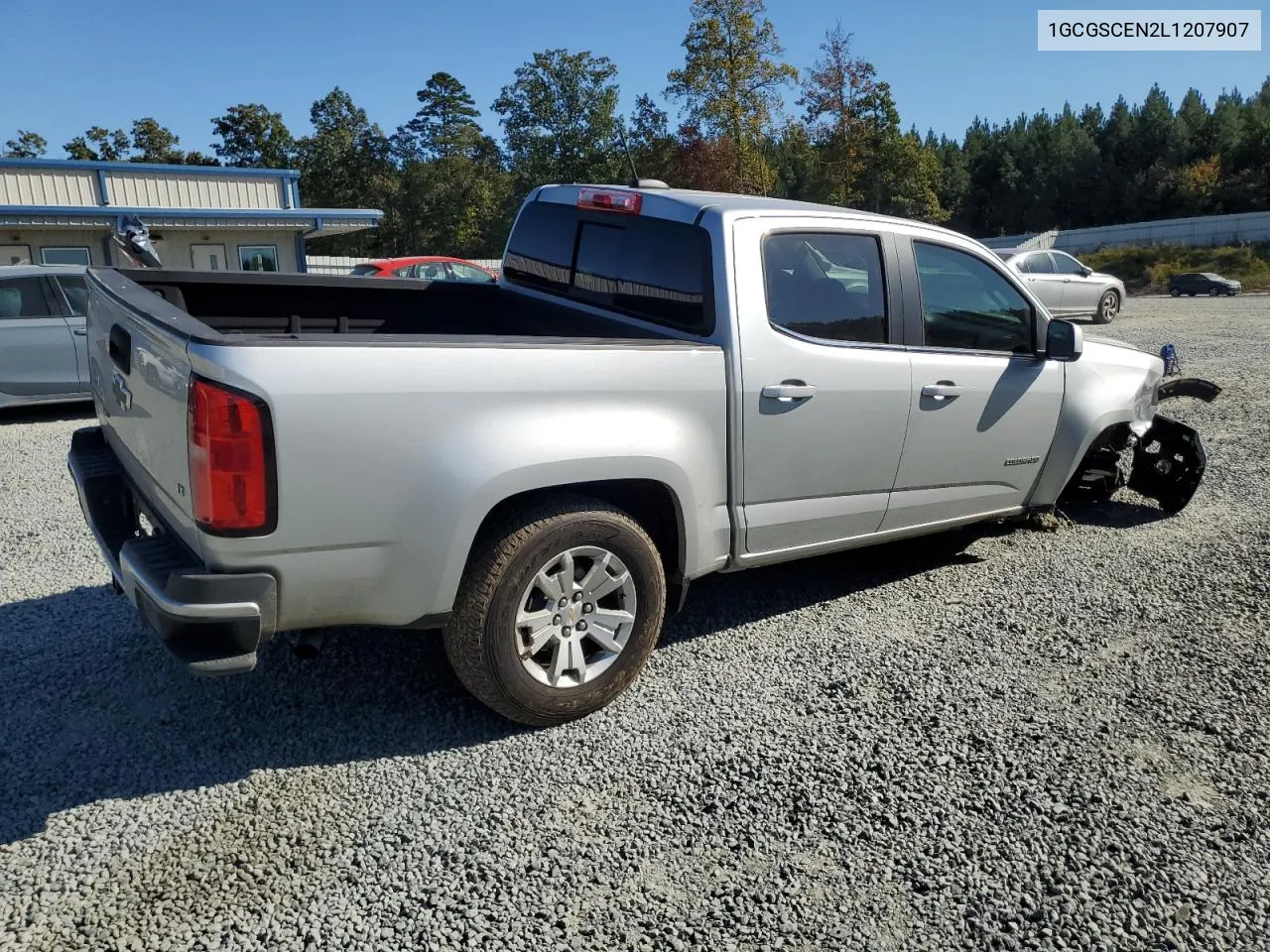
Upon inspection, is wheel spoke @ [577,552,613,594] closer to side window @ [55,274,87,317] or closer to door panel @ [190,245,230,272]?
side window @ [55,274,87,317]

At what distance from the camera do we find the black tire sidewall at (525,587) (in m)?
3.12

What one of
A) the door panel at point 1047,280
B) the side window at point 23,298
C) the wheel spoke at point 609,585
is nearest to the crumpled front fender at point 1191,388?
the wheel spoke at point 609,585

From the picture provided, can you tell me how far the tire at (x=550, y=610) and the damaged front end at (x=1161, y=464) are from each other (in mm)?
3513

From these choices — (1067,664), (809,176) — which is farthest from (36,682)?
(809,176)

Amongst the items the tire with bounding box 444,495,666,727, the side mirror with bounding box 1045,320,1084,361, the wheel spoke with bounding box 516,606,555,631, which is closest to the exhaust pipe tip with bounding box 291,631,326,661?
the tire with bounding box 444,495,666,727

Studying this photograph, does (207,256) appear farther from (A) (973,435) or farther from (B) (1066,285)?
(A) (973,435)

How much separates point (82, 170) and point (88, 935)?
25.0 meters

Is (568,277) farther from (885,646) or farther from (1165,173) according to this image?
(1165,173)

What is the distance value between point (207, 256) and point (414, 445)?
969 inches

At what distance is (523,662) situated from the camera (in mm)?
3229

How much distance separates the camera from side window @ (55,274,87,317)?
9.34 meters

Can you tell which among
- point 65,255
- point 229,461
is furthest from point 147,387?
point 65,255

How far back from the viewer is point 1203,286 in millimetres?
30766

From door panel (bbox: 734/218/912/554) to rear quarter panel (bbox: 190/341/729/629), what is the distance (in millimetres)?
501
